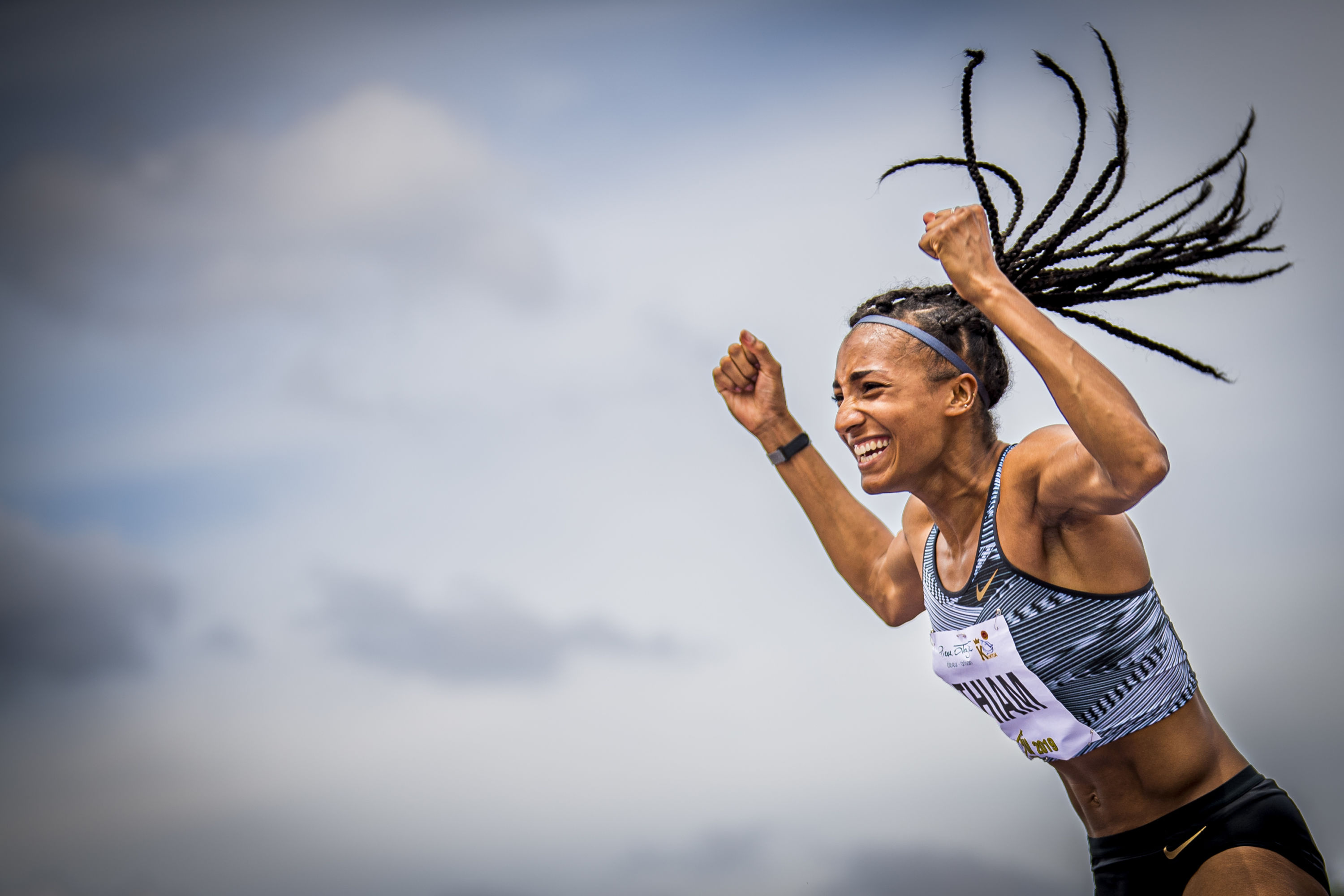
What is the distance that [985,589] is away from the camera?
2.32m

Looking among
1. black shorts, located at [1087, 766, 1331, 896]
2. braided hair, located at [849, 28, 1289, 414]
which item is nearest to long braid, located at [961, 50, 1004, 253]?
braided hair, located at [849, 28, 1289, 414]

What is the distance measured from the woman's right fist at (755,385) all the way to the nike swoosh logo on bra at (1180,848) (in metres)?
1.34

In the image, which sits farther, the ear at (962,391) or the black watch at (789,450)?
the black watch at (789,450)

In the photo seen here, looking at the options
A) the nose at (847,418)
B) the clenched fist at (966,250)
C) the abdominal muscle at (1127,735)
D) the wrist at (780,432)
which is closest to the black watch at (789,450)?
the wrist at (780,432)

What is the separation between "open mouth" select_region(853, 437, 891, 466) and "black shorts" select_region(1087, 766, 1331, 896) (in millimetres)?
951

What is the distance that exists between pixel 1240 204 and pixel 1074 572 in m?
0.95

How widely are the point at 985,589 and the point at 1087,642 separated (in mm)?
223

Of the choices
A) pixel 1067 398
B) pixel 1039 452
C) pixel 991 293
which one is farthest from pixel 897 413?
pixel 1067 398

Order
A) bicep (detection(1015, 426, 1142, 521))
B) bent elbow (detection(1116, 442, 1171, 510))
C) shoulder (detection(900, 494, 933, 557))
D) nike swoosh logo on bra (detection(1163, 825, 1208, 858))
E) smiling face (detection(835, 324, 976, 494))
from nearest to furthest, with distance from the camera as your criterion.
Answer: bent elbow (detection(1116, 442, 1171, 510)) < bicep (detection(1015, 426, 1142, 521)) < nike swoosh logo on bra (detection(1163, 825, 1208, 858)) < smiling face (detection(835, 324, 976, 494)) < shoulder (detection(900, 494, 933, 557))

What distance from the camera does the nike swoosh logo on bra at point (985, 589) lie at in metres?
2.30

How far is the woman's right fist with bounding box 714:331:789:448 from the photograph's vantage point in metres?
3.04

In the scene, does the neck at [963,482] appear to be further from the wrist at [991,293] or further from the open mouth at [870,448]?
the wrist at [991,293]

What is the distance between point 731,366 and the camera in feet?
10.0

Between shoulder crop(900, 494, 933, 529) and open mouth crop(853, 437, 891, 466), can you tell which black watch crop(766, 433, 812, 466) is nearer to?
shoulder crop(900, 494, 933, 529)
